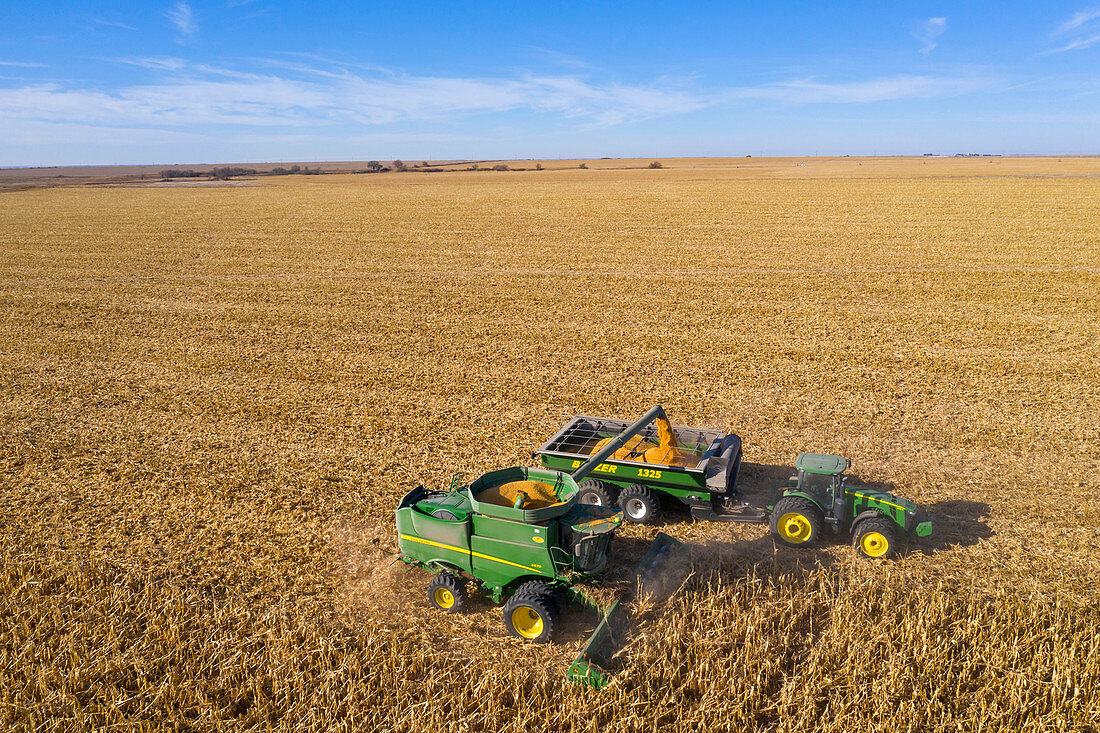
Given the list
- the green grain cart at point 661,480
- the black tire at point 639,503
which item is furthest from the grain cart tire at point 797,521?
the black tire at point 639,503

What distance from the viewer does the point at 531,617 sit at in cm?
593

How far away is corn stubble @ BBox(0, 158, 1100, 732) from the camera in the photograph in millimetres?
5289

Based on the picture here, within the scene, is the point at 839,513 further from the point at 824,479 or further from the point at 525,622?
the point at 525,622

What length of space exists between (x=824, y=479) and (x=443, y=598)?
168 inches

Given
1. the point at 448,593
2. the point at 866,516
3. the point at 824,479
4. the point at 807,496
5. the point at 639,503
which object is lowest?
the point at 448,593

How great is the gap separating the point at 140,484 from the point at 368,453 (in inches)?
118

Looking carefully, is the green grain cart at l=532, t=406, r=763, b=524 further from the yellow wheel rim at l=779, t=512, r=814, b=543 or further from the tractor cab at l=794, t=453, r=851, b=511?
the tractor cab at l=794, t=453, r=851, b=511

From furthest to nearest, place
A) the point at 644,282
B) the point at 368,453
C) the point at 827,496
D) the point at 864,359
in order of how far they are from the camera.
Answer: the point at 644,282
the point at 864,359
the point at 368,453
the point at 827,496

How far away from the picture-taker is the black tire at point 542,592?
19.1ft

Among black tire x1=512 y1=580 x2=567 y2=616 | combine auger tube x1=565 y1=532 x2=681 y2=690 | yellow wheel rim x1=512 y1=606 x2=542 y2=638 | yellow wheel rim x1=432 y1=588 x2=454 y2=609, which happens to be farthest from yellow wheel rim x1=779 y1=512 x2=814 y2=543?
yellow wheel rim x1=432 y1=588 x2=454 y2=609

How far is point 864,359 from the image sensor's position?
45.0 ft

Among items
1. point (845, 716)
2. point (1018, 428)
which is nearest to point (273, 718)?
point (845, 716)

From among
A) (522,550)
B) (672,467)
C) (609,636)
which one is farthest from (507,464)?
(609,636)

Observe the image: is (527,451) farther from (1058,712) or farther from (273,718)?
(1058,712)
